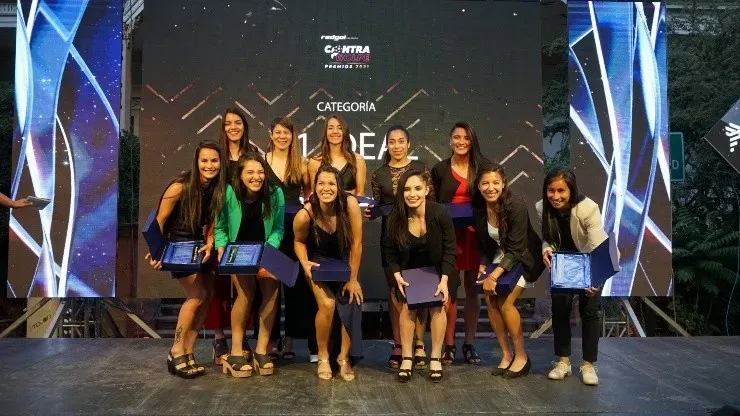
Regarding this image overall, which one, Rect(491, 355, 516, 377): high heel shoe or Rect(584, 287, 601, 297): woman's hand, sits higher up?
Rect(584, 287, 601, 297): woman's hand

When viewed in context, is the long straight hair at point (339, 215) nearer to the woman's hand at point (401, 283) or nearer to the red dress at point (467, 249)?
the woman's hand at point (401, 283)

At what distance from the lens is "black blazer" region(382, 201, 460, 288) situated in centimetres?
416

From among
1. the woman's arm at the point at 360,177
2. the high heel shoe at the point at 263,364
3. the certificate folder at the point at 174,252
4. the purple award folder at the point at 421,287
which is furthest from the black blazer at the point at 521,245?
the certificate folder at the point at 174,252

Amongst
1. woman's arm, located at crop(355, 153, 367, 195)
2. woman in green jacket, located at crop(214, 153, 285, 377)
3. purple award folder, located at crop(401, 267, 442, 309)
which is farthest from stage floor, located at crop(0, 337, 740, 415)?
woman's arm, located at crop(355, 153, 367, 195)

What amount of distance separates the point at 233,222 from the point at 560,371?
2133 millimetres

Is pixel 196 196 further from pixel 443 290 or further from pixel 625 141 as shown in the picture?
pixel 625 141

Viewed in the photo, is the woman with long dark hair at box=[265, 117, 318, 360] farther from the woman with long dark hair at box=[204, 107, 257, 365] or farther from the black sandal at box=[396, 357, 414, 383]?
the black sandal at box=[396, 357, 414, 383]

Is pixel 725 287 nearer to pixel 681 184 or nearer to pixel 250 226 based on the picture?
pixel 681 184

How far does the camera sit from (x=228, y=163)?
4418 millimetres

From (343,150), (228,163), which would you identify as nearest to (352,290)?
(343,150)

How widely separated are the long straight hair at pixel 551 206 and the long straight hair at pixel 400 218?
0.71m

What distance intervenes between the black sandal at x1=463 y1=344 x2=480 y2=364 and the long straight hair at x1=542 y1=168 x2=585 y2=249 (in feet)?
3.25

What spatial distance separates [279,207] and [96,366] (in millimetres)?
1627

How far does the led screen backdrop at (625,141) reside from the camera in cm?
609
